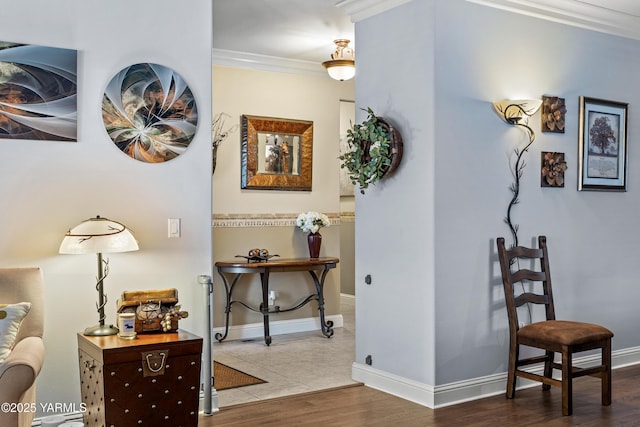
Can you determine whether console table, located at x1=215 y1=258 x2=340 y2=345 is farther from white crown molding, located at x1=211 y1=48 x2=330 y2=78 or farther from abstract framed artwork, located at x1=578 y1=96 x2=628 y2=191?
abstract framed artwork, located at x1=578 y1=96 x2=628 y2=191

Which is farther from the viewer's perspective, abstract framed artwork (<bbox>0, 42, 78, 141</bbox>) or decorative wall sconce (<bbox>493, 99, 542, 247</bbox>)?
decorative wall sconce (<bbox>493, 99, 542, 247</bbox>)

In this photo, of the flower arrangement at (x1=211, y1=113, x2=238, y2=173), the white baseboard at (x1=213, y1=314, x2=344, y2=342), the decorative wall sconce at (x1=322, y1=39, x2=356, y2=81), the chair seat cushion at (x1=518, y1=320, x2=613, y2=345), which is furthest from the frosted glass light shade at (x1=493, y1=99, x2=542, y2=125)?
the white baseboard at (x1=213, y1=314, x2=344, y2=342)

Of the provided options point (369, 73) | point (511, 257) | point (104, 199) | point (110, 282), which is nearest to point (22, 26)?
point (104, 199)

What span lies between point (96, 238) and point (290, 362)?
241cm

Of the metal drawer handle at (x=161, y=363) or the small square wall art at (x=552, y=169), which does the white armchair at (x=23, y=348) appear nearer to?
the metal drawer handle at (x=161, y=363)

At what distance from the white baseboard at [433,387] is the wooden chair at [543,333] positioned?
0.13 meters

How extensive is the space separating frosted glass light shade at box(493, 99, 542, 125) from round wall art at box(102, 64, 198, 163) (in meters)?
1.95

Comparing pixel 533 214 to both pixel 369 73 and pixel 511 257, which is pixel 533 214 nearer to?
pixel 511 257

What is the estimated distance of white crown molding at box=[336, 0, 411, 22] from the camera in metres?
4.54

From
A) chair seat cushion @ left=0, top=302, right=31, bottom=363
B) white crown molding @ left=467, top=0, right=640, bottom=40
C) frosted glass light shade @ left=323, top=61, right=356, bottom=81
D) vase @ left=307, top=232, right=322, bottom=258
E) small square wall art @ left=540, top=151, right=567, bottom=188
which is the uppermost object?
white crown molding @ left=467, top=0, right=640, bottom=40

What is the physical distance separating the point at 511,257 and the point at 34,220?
288 centimetres

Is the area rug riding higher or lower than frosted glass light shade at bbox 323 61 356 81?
lower

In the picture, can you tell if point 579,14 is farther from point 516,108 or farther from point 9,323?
point 9,323

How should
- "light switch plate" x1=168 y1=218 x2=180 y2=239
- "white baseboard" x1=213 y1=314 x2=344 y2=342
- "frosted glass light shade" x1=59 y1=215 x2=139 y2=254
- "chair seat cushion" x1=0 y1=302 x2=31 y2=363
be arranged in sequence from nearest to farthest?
"chair seat cushion" x1=0 y1=302 x2=31 y2=363, "frosted glass light shade" x1=59 y1=215 x2=139 y2=254, "light switch plate" x1=168 y1=218 x2=180 y2=239, "white baseboard" x1=213 y1=314 x2=344 y2=342
